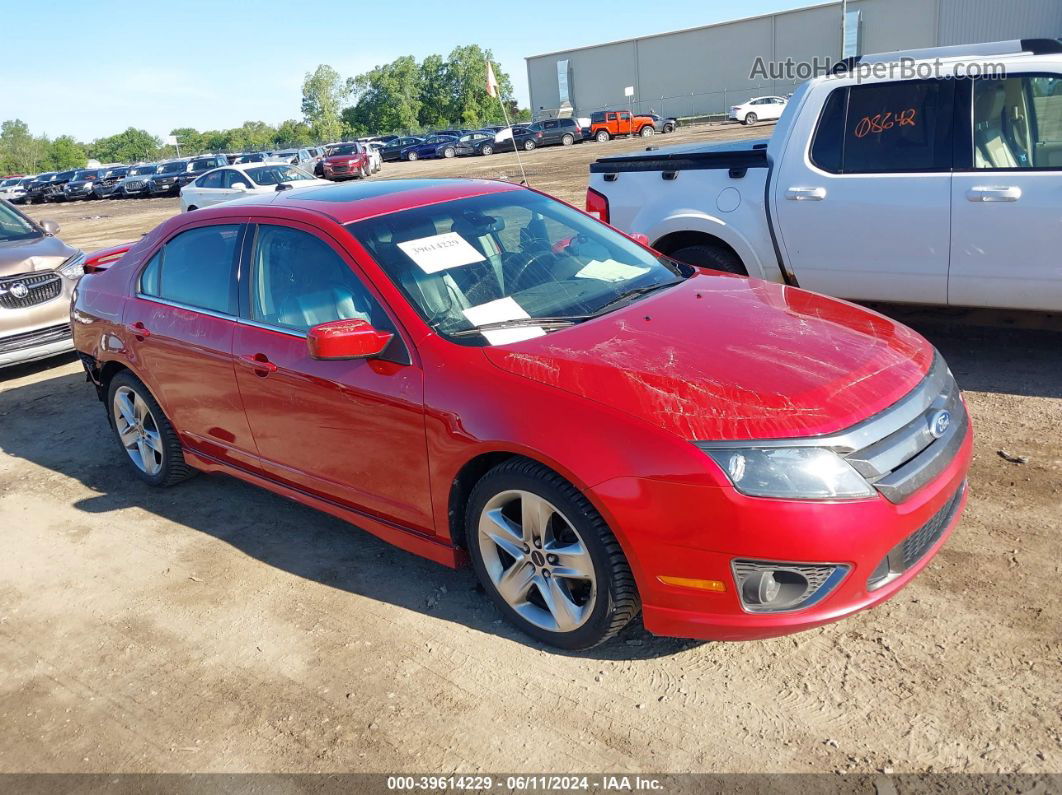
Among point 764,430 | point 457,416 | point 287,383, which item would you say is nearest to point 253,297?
point 287,383

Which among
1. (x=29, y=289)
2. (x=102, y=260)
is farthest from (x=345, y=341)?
(x=29, y=289)

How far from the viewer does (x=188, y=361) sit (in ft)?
14.5

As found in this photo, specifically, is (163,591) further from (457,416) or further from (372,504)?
(457,416)

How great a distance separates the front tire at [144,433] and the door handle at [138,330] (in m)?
0.31

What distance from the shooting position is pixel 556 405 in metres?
2.95

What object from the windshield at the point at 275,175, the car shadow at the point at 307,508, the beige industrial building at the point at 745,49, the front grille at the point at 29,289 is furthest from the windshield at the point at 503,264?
the beige industrial building at the point at 745,49

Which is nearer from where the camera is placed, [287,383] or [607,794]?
[607,794]

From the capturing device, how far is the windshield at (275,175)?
20.7 m

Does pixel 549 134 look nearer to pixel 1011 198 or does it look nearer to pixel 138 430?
pixel 1011 198

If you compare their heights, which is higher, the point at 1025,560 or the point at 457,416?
the point at 457,416

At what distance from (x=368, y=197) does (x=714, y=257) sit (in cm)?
283

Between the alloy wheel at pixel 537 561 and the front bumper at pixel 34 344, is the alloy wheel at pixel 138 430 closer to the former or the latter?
the alloy wheel at pixel 537 561

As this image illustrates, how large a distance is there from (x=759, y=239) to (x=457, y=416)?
3.49 metres

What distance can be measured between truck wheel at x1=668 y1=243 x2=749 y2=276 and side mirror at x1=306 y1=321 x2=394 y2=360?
11.0ft
